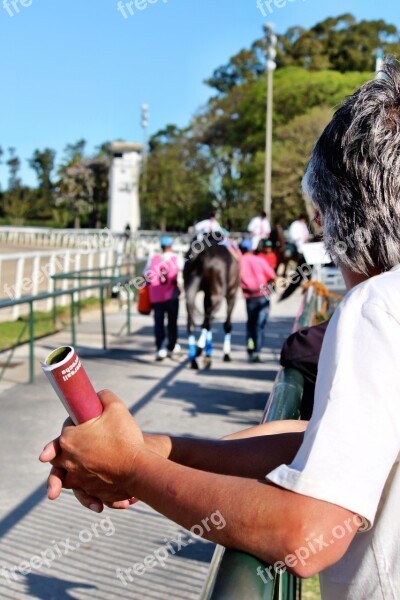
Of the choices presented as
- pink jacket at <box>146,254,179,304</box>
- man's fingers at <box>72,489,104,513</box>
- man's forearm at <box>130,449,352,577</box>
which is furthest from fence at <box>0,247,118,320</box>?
man's forearm at <box>130,449,352,577</box>

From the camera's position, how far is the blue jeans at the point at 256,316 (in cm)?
1120

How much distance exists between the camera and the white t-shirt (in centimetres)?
108

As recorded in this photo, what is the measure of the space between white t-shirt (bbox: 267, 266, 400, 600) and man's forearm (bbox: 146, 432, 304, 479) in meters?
0.44

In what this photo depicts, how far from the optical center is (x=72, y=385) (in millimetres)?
1376

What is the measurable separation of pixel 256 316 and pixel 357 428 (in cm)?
1016

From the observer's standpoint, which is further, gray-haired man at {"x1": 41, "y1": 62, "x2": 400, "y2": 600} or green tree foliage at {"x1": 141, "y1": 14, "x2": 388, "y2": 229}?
green tree foliage at {"x1": 141, "y1": 14, "x2": 388, "y2": 229}

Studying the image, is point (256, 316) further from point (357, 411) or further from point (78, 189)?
point (78, 189)

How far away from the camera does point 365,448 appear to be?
1.08 meters

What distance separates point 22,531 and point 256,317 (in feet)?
22.8

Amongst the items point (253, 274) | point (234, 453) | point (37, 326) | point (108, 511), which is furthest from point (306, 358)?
point (37, 326)

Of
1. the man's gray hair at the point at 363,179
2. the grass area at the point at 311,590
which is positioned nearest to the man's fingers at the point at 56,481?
the man's gray hair at the point at 363,179

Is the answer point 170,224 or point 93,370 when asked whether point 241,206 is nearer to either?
point 170,224

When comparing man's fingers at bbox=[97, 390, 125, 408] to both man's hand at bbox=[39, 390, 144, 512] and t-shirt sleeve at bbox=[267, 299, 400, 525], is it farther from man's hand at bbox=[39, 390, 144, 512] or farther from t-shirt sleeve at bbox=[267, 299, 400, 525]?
t-shirt sleeve at bbox=[267, 299, 400, 525]

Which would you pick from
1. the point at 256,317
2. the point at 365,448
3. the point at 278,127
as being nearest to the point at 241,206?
the point at 278,127
